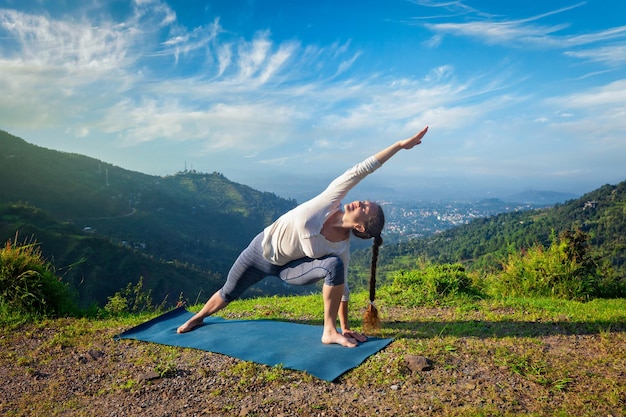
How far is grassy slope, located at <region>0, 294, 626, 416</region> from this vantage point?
2.98 m

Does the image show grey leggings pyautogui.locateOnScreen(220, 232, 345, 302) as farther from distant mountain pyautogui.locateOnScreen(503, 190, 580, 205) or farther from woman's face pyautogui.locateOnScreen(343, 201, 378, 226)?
distant mountain pyautogui.locateOnScreen(503, 190, 580, 205)

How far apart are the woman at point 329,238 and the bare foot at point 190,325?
46.6 inches

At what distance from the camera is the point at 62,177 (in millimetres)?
72375

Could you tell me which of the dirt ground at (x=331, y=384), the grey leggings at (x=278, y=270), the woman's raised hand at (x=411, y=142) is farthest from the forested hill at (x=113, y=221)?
the woman's raised hand at (x=411, y=142)

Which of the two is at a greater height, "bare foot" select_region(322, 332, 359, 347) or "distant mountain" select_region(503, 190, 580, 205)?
"distant mountain" select_region(503, 190, 580, 205)

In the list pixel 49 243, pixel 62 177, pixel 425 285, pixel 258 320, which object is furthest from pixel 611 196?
pixel 62 177

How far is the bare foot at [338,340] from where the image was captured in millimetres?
4020

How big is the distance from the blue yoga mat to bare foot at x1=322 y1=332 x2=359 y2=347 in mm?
44

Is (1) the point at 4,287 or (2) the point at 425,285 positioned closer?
(1) the point at 4,287

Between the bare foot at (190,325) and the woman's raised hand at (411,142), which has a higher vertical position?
the woman's raised hand at (411,142)

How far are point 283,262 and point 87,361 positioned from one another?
204 centimetres

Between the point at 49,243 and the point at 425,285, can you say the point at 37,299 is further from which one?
the point at 49,243

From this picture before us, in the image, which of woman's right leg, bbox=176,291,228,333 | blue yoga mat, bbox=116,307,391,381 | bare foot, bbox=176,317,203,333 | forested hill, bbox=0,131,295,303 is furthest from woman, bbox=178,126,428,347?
forested hill, bbox=0,131,295,303

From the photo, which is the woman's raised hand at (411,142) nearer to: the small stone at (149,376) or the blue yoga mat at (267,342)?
the blue yoga mat at (267,342)
